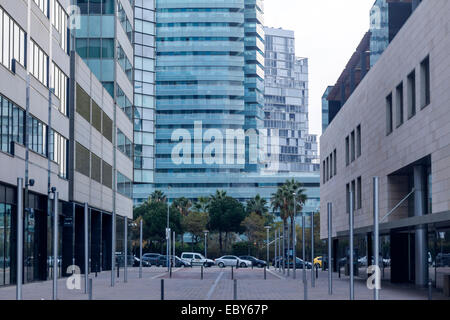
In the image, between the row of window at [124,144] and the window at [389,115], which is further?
the row of window at [124,144]

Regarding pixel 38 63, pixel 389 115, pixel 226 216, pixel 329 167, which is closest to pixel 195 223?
pixel 226 216

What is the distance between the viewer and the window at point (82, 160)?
53.7 m

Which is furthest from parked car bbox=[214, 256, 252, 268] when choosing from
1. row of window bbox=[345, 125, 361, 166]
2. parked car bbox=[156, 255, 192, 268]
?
row of window bbox=[345, 125, 361, 166]

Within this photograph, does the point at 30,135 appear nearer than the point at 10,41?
No

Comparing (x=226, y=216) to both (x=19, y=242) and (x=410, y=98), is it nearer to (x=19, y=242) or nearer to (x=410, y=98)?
(x=410, y=98)

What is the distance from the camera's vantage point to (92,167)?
2331 inches

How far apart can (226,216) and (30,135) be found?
265ft

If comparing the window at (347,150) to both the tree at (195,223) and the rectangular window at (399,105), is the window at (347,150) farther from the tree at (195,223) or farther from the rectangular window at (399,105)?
the tree at (195,223)

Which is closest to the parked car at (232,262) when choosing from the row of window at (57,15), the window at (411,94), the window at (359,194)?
the window at (359,194)

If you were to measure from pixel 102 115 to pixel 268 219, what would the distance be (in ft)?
233

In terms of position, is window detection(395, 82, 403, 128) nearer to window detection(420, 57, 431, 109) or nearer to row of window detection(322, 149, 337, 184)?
window detection(420, 57, 431, 109)

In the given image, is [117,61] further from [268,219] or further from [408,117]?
[268,219]

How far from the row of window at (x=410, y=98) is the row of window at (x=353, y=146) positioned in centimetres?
1017

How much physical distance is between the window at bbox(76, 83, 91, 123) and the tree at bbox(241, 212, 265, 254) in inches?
2486
